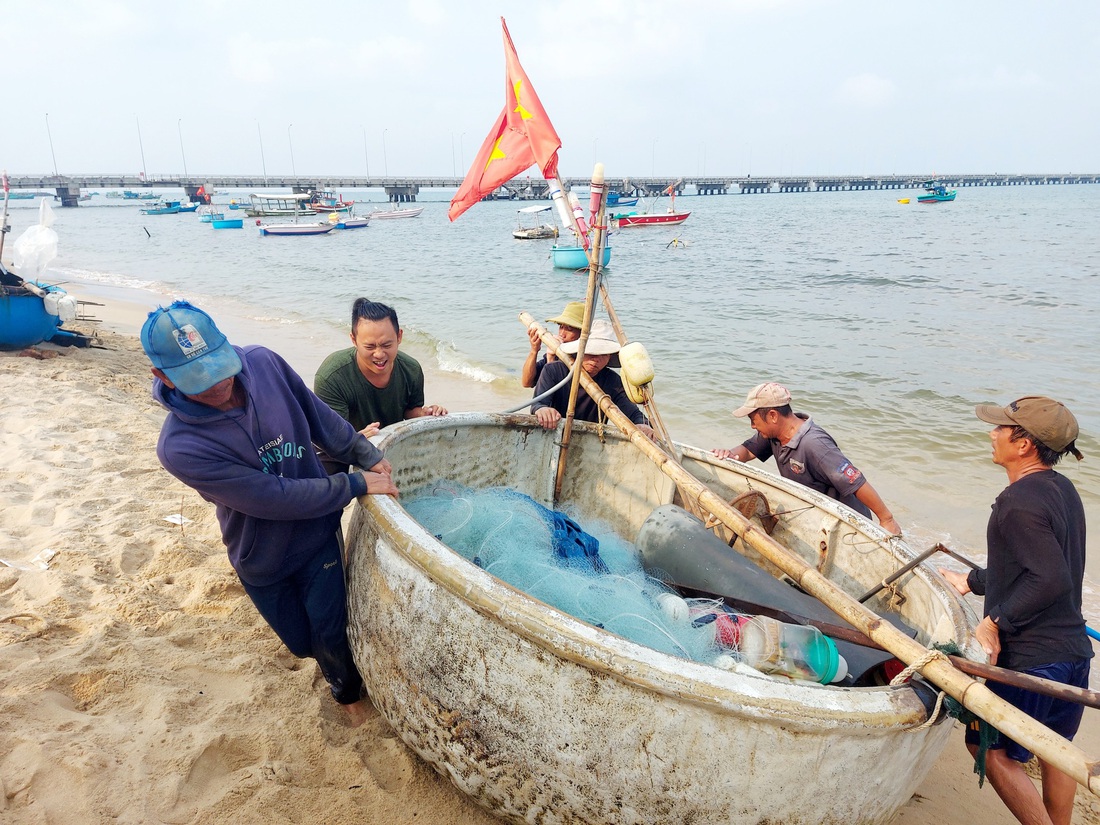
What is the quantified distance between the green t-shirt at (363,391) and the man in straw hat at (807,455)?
184 cm

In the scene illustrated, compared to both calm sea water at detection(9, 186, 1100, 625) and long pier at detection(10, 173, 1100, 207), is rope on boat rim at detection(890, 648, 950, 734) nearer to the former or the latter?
calm sea water at detection(9, 186, 1100, 625)

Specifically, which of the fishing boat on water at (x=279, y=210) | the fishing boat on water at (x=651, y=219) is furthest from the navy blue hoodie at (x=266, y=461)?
the fishing boat on water at (x=279, y=210)

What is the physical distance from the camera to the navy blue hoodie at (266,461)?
2.04 m

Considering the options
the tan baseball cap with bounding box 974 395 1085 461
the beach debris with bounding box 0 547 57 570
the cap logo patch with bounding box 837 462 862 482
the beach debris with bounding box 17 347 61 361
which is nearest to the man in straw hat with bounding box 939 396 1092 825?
the tan baseball cap with bounding box 974 395 1085 461

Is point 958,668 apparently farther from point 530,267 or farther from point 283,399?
point 530,267

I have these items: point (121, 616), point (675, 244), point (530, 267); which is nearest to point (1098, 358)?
point (121, 616)

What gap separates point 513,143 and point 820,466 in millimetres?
2493

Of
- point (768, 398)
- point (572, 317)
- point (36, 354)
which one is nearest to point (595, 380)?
point (572, 317)

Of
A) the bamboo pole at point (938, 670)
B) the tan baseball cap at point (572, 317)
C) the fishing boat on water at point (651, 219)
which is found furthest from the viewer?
the fishing boat on water at point (651, 219)

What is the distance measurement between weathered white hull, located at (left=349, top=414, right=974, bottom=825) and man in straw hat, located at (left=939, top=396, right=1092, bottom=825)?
231 millimetres

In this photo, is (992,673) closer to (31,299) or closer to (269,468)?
(269,468)

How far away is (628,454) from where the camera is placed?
4.02m

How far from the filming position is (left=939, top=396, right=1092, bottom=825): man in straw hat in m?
2.24

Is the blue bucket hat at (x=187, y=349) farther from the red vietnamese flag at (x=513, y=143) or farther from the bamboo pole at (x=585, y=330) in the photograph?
the red vietnamese flag at (x=513, y=143)
